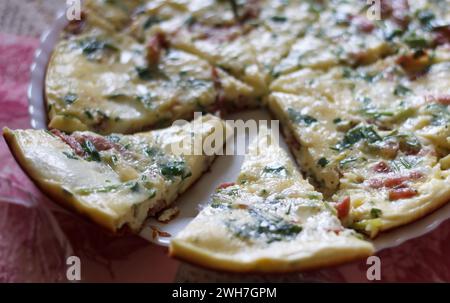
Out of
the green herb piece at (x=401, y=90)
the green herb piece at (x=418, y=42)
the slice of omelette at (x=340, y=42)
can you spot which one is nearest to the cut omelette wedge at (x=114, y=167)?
the slice of omelette at (x=340, y=42)

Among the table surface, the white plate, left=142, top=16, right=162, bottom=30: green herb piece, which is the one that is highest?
left=142, top=16, right=162, bottom=30: green herb piece

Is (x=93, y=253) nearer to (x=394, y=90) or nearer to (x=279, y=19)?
(x=394, y=90)

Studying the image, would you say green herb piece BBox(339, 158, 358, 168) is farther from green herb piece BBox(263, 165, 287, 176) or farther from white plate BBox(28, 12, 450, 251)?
white plate BBox(28, 12, 450, 251)

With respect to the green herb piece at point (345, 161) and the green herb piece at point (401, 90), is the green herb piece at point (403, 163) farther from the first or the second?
the green herb piece at point (401, 90)

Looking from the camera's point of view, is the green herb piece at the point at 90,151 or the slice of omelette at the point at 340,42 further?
the slice of omelette at the point at 340,42

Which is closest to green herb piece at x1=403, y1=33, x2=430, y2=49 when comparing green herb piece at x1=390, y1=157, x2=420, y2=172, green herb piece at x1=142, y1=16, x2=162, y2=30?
green herb piece at x1=390, y1=157, x2=420, y2=172

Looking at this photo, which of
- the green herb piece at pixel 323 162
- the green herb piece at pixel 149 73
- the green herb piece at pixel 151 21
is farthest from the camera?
the green herb piece at pixel 151 21
